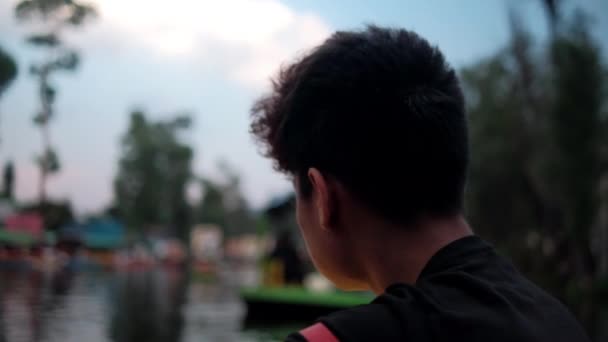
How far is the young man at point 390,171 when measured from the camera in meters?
0.81

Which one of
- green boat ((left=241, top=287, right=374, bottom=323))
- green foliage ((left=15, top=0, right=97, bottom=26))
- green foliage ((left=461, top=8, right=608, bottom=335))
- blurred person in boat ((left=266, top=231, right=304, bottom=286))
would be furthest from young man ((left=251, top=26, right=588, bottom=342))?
blurred person in boat ((left=266, top=231, right=304, bottom=286))

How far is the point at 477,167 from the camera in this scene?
13.7 metres

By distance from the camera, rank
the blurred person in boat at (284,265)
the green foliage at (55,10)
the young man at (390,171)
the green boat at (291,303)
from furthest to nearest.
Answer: the blurred person in boat at (284,265), the green boat at (291,303), the green foliage at (55,10), the young man at (390,171)

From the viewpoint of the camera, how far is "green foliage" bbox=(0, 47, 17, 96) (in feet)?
5.77

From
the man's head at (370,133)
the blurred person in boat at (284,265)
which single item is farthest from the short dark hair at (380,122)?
the blurred person in boat at (284,265)

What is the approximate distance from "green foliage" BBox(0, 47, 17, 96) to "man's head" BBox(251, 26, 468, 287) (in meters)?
1.11

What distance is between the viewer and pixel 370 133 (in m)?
0.81

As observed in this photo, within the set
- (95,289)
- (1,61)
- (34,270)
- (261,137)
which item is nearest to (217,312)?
(95,289)

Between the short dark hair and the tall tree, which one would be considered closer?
the short dark hair

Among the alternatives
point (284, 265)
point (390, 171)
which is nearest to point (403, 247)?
point (390, 171)

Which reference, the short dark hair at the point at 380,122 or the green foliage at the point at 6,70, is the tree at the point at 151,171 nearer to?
the green foliage at the point at 6,70

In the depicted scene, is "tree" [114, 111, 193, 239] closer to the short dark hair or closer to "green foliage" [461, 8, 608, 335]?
the short dark hair

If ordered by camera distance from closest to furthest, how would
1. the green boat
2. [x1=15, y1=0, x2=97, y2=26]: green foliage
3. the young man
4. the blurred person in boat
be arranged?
the young man < [x1=15, y1=0, x2=97, y2=26]: green foliage < the green boat < the blurred person in boat

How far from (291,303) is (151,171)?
5.69 meters
